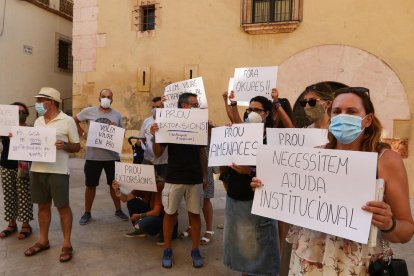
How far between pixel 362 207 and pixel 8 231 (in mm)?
4385

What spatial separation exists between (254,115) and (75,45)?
9.42 meters

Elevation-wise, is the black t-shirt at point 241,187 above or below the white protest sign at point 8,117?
below

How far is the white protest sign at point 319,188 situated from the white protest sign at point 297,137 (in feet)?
3.17

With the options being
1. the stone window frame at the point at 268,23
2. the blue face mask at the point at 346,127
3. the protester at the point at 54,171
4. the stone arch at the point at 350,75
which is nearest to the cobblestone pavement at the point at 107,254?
the protester at the point at 54,171

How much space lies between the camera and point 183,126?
12.8 ft

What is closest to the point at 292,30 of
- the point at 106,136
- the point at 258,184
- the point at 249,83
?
the point at 249,83

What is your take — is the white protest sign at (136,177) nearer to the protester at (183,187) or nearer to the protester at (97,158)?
the protester at (183,187)

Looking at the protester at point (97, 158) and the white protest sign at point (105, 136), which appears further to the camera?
the protester at point (97, 158)

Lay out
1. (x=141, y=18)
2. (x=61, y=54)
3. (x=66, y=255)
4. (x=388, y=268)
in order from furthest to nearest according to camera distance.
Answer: (x=61, y=54) → (x=141, y=18) → (x=66, y=255) → (x=388, y=268)

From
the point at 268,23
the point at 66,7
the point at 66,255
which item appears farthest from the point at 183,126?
the point at 66,7

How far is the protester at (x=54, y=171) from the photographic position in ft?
13.0

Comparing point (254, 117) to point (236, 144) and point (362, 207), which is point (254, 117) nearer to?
point (236, 144)

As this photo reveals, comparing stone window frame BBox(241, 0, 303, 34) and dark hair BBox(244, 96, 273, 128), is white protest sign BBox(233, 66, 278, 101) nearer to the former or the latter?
dark hair BBox(244, 96, 273, 128)

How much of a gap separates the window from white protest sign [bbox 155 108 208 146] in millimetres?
13772
